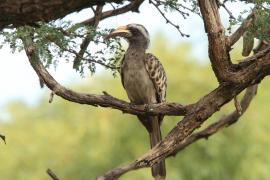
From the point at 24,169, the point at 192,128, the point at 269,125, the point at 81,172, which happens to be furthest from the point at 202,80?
the point at 192,128

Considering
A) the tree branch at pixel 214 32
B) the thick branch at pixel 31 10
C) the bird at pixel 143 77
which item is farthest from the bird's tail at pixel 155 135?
the tree branch at pixel 214 32

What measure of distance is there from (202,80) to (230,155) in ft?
7.05

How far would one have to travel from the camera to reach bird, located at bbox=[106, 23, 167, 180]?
18.9ft

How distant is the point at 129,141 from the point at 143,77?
16623 millimetres

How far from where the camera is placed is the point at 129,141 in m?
22.4

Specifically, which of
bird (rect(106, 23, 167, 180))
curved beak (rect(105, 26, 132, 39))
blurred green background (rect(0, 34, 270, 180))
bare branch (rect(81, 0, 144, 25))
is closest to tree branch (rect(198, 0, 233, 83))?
curved beak (rect(105, 26, 132, 39))

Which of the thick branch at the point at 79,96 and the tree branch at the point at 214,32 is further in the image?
the thick branch at the point at 79,96

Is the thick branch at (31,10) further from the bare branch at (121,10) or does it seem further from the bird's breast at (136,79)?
the bird's breast at (136,79)

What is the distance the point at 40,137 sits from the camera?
2431 centimetres

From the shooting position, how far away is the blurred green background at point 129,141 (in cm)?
2139

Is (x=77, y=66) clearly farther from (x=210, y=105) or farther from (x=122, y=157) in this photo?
(x=122, y=157)

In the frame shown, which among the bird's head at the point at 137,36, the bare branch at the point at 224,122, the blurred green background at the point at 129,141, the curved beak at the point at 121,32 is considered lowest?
the blurred green background at the point at 129,141

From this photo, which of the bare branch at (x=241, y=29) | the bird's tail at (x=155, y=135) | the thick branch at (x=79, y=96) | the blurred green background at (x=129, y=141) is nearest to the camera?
the bare branch at (x=241, y=29)

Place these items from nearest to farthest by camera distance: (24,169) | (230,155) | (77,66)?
(77,66), (230,155), (24,169)
